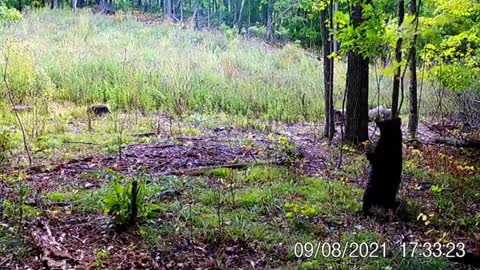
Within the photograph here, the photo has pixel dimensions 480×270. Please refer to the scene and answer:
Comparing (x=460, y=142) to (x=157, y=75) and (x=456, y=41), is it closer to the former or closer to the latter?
(x=456, y=41)

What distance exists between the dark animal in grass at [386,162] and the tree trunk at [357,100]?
3.52 metres

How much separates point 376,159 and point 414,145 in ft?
13.6

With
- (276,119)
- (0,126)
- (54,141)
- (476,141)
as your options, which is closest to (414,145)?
(476,141)

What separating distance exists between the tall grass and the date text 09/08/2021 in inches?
289

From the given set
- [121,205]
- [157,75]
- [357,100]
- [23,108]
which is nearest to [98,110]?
[23,108]

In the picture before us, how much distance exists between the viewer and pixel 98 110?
9984 mm

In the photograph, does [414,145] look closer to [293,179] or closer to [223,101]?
[293,179]

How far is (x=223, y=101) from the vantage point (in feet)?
38.4

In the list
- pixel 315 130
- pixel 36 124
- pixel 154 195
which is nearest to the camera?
pixel 154 195

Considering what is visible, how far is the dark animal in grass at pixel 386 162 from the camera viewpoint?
4562 mm

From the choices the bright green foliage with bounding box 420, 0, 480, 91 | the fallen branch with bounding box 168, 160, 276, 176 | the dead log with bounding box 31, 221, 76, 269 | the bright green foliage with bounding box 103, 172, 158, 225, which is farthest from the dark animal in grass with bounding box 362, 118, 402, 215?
the bright green foliage with bounding box 420, 0, 480, 91

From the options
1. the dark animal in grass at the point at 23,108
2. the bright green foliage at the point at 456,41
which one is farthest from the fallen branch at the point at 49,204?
the bright green foliage at the point at 456,41
